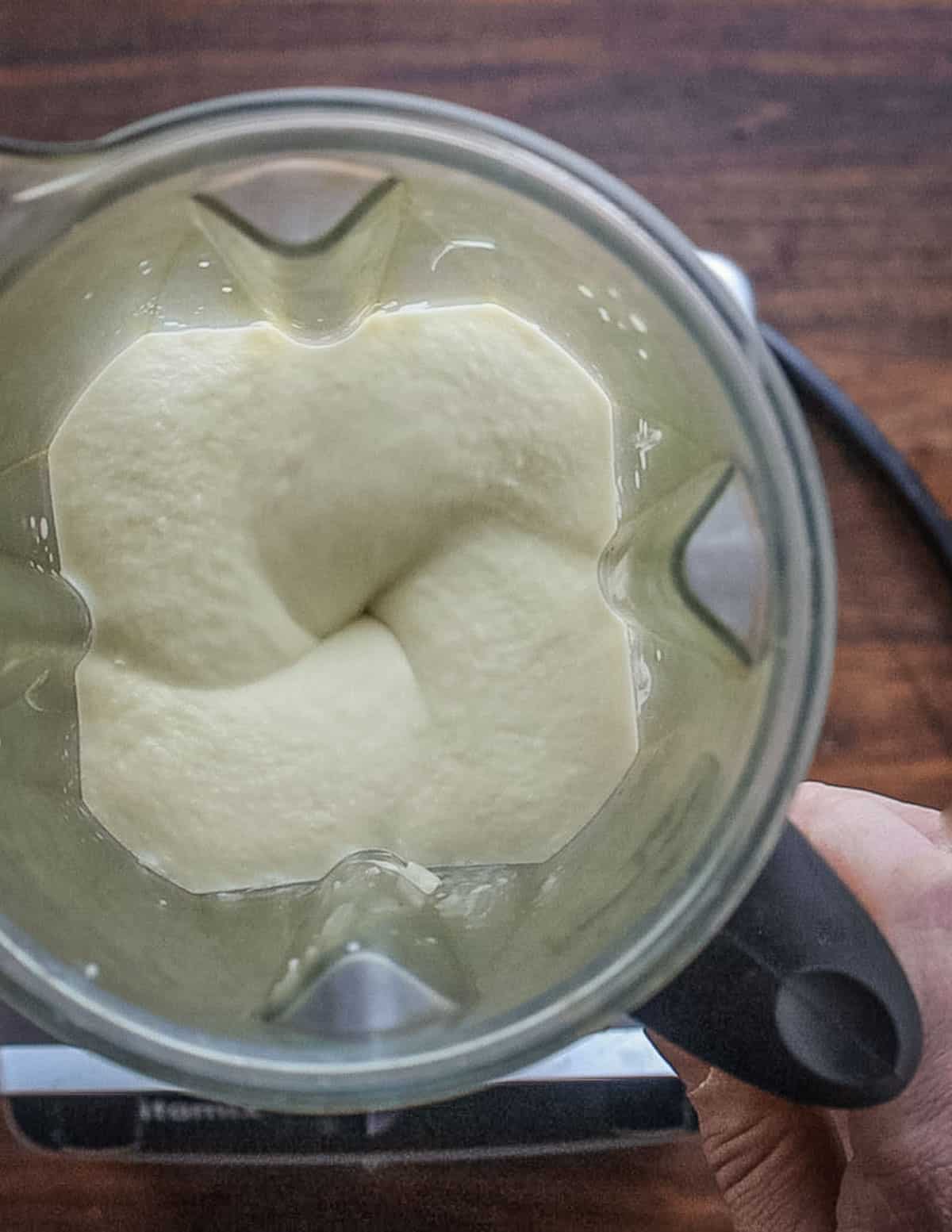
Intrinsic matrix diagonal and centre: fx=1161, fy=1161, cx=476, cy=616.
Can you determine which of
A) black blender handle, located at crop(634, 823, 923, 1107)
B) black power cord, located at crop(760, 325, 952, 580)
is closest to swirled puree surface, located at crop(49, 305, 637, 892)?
black blender handle, located at crop(634, 823, 923, 1107)

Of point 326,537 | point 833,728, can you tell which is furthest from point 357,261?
point 833,728

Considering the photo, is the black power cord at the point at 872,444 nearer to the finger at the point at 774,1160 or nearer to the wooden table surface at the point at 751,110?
the wooden table surface at the point at 751,110

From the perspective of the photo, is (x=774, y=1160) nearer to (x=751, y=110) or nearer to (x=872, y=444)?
(x=872, y=444)

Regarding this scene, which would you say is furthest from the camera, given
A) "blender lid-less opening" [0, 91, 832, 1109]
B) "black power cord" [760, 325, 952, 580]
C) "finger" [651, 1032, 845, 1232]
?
"black power cord" [760, 325, 952, 580]

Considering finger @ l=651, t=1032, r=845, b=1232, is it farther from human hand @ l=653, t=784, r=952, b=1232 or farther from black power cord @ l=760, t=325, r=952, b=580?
black power cord @ l=760, t=325, r=952, b=580

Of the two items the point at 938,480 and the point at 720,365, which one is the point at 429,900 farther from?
the point at 938,480

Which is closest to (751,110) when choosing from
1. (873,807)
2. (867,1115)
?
(873,807)

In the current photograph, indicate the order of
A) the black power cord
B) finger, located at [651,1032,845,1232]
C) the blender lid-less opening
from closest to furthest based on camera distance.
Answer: the blender lid-less opening → finger, located at [651,1032,845,1232] → the black power cord
